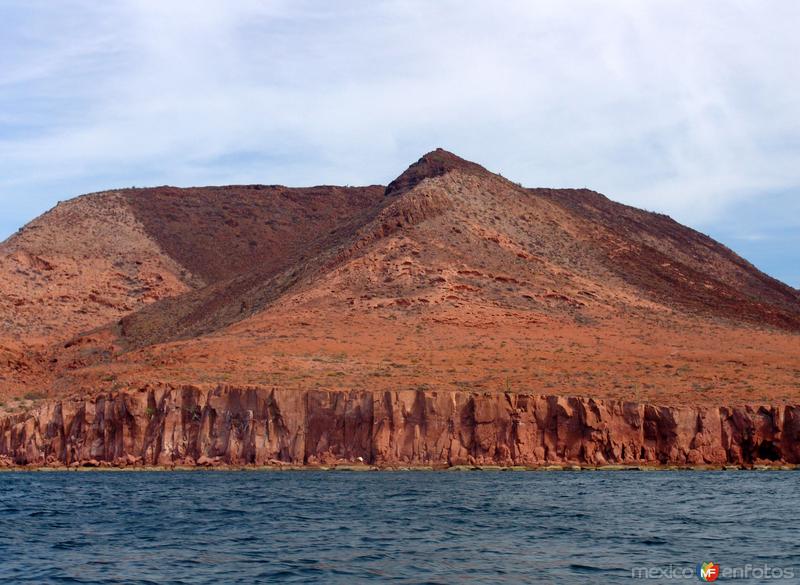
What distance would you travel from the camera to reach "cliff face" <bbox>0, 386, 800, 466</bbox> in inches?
2018

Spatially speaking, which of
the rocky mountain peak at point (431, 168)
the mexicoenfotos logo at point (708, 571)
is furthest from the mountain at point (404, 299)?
the mexicoenfotos logo at point (708, 571)

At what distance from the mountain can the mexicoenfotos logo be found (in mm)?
32853

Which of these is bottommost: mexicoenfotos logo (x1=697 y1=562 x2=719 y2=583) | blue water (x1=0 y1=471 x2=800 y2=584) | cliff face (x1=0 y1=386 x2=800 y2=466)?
blue water (x1=0 y1=471 x2=800 y2=584)

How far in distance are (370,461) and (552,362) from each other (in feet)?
54.6

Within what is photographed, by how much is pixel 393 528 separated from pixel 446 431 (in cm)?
2128

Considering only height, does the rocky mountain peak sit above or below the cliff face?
above

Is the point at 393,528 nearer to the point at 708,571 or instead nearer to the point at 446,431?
the point at 708,571

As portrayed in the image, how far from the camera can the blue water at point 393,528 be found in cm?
2362

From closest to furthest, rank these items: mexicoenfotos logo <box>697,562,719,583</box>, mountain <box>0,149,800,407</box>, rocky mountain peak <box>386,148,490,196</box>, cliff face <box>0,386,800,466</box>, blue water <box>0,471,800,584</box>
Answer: mexicoenfotos logo <box>697,562,719,583</box>, blue water <box>0,471,800,584</box>, cliff face <box>0,386,800,466</box>, mountain <box>0,149,800,407</box>, rocky mountain peak <box>386,148,490,196</box>

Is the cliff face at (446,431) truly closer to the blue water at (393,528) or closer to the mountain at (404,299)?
the mountain at (404,299)

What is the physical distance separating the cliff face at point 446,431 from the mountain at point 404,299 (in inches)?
157

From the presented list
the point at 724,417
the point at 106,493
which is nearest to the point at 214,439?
the point at 106,493

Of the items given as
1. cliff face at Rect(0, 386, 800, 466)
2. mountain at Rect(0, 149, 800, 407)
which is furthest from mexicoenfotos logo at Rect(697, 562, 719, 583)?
mountain at Rect(0, 149, 800, 407)

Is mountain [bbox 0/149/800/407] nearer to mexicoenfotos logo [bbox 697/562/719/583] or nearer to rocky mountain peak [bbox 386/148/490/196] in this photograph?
rocky mountain peak [bbox 386/148/490/196]
